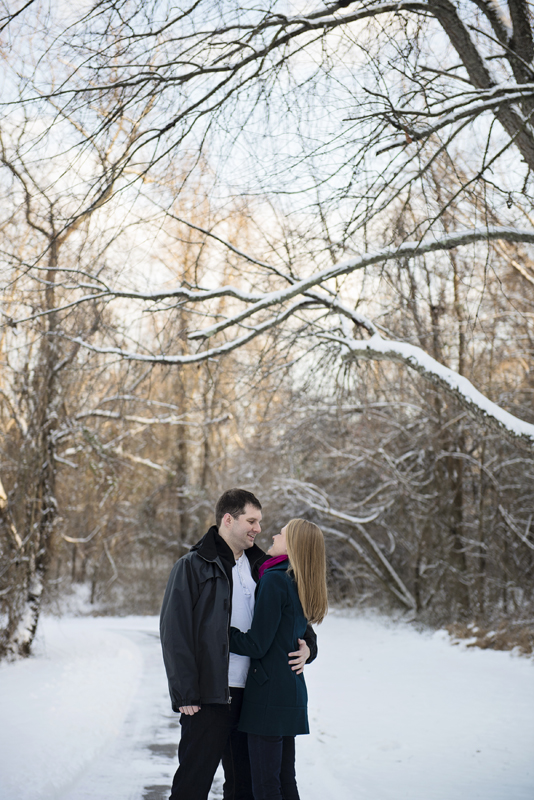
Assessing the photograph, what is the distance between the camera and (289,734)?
311 cm

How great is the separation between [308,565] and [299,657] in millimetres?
425

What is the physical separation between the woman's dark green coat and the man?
65 millimetres

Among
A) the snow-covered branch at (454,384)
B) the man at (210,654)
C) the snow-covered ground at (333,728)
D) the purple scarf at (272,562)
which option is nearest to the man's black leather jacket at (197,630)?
the man at (210,654)

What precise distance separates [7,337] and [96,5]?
792cm

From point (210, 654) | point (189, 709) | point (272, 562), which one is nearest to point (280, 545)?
point (272, 562)

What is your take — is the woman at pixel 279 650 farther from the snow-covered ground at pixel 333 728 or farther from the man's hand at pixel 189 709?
the snow-covered ground at pixel 333 728

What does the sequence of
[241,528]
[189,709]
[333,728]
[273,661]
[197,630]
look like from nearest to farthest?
[189,709]
[197,630]
[273,661]
[241,528]
[333,728]

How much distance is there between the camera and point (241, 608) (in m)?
3.35

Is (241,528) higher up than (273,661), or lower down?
higher up

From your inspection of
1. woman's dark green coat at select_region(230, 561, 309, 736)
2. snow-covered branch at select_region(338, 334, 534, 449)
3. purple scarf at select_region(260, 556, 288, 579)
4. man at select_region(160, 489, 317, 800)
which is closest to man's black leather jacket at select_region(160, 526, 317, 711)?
man at select_region(160, 489, 317, 800)

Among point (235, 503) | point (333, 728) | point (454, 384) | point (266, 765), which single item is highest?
point (454, 384)

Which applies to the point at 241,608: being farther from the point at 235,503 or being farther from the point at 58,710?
the point at 58,710

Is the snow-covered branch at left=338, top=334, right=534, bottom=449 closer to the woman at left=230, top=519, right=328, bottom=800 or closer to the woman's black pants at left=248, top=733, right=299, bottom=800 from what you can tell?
the woman at left=230, top=519, right=328, bottom=800

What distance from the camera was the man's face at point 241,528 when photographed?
10.9ft
